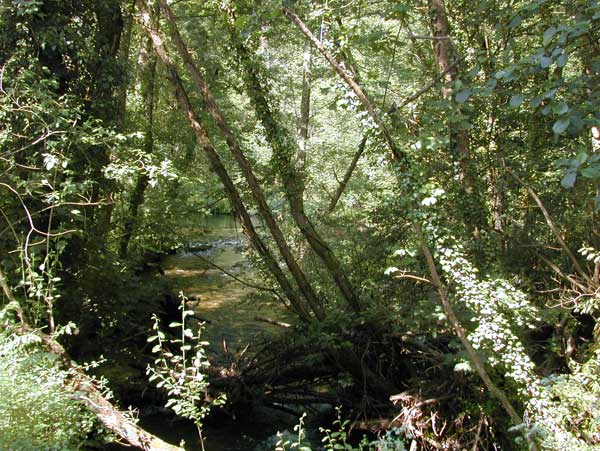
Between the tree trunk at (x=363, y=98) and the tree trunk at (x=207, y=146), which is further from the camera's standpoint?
the tree trunk at (x=207, y=146)

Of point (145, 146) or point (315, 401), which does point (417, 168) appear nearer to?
point (315, 401)

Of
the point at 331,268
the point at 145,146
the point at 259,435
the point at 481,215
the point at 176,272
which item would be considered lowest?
the point at 259,435

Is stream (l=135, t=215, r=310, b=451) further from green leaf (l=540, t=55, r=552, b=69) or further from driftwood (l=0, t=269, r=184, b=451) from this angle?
green leaf (l=540, t=55, r=552, b=69)

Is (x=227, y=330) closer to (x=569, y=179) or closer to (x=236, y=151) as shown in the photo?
(x=236, y=151)

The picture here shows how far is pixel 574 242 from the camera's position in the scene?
6.13 meters

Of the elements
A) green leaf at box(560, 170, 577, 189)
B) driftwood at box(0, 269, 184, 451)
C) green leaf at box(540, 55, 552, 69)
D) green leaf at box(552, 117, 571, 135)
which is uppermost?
green leaf at box(540, 55, 552, 69)

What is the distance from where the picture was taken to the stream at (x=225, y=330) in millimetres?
6664

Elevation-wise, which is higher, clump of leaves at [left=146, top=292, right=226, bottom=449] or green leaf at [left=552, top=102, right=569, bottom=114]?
green leaf at [left=552, top=102, right=569, bottom=114]

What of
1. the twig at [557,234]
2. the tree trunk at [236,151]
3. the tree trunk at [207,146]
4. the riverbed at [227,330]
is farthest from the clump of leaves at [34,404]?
the twig at [557,234]

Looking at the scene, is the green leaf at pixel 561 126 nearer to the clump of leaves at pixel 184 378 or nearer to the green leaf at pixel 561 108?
the green leaf at pixel 561 108

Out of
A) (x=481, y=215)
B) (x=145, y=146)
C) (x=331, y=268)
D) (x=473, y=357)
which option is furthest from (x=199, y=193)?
(x=473, y=357)

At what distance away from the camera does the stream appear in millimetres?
6664

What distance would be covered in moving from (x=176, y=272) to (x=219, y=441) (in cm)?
789

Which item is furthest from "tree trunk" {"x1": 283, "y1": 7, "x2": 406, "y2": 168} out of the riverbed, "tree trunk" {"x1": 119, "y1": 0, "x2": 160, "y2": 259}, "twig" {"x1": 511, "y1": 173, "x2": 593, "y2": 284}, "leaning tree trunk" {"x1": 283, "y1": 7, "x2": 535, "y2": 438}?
"tree trunk" {"x1": 119, "y1": 0, "x2": 160, "y2": 259}
